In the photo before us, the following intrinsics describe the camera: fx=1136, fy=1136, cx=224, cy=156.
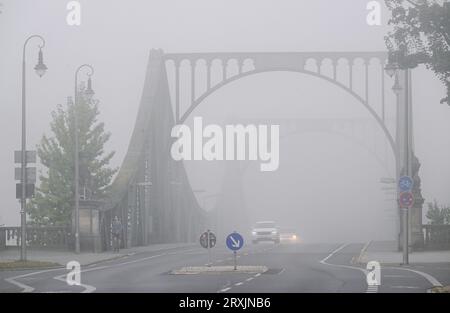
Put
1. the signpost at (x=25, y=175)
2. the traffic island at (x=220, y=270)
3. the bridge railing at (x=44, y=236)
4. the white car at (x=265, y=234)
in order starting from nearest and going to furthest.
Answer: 1. the traffic island at (x=220, y=270)
2. the signpost at (x=25, y=175)
3. the bridge railing at (x=44, y=236)
4. the white car at (x=265, y=234)

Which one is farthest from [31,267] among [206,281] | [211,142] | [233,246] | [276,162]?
[276,162]

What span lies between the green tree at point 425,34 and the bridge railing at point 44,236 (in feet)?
97.0

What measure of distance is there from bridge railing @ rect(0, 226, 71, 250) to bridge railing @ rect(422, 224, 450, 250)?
17.6 m

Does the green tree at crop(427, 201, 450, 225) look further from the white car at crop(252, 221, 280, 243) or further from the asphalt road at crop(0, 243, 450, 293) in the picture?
the asphalt road at crop(0, 243, 450, 293)

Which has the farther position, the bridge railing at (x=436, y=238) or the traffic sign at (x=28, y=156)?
the bridge railing at (x=436, y=238)

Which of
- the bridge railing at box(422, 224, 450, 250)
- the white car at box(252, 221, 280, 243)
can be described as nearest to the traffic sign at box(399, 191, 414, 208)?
the bridge railing at box(422, 224, 450, 250)

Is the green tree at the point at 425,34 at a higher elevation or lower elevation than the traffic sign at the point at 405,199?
higher

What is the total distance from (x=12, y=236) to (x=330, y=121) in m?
126

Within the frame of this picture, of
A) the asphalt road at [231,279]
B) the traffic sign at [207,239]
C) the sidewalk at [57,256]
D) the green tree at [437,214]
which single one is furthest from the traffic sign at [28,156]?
the green tree at [437,214]

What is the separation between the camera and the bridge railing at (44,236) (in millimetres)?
56781

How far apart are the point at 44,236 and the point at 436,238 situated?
19.5m

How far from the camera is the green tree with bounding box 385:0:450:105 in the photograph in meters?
28.3

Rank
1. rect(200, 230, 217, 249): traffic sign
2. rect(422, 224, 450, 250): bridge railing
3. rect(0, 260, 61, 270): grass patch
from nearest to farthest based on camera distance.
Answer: rect(200, 230, 217, 249): traffic sign, rect(0, 260, 61, 270): grass patch, rect(422, 224, 450, 250): bridge railing

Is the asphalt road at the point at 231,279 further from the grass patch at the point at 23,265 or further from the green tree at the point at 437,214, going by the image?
the green tree at the point at 437,214
